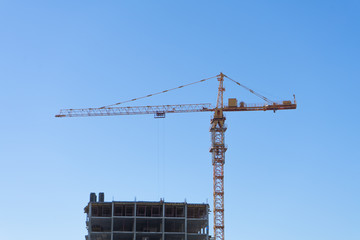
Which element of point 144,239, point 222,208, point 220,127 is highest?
point 220,127

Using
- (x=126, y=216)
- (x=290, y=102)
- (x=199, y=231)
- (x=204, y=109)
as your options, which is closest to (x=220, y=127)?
(x=204, y=109)

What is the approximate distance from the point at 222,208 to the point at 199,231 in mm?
13792

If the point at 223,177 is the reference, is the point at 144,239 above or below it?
below

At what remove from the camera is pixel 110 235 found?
13700 centimetres

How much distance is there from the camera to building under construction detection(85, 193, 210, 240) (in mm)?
134750

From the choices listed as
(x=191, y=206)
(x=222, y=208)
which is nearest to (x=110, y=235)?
(x=191, y=206)

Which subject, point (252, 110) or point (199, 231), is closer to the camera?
point (199, 231)

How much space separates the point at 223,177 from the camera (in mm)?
159875

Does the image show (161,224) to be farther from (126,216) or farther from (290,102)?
(290,102)

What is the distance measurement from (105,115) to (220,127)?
30.7 metres

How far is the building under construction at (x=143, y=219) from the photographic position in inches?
5305

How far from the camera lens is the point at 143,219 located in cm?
13538

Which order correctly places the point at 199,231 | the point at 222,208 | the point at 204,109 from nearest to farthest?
1. the point at 199,231
2. the point at 222,208
3. the point at 204,109

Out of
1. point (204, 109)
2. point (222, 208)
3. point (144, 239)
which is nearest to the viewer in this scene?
point (144, 239)
